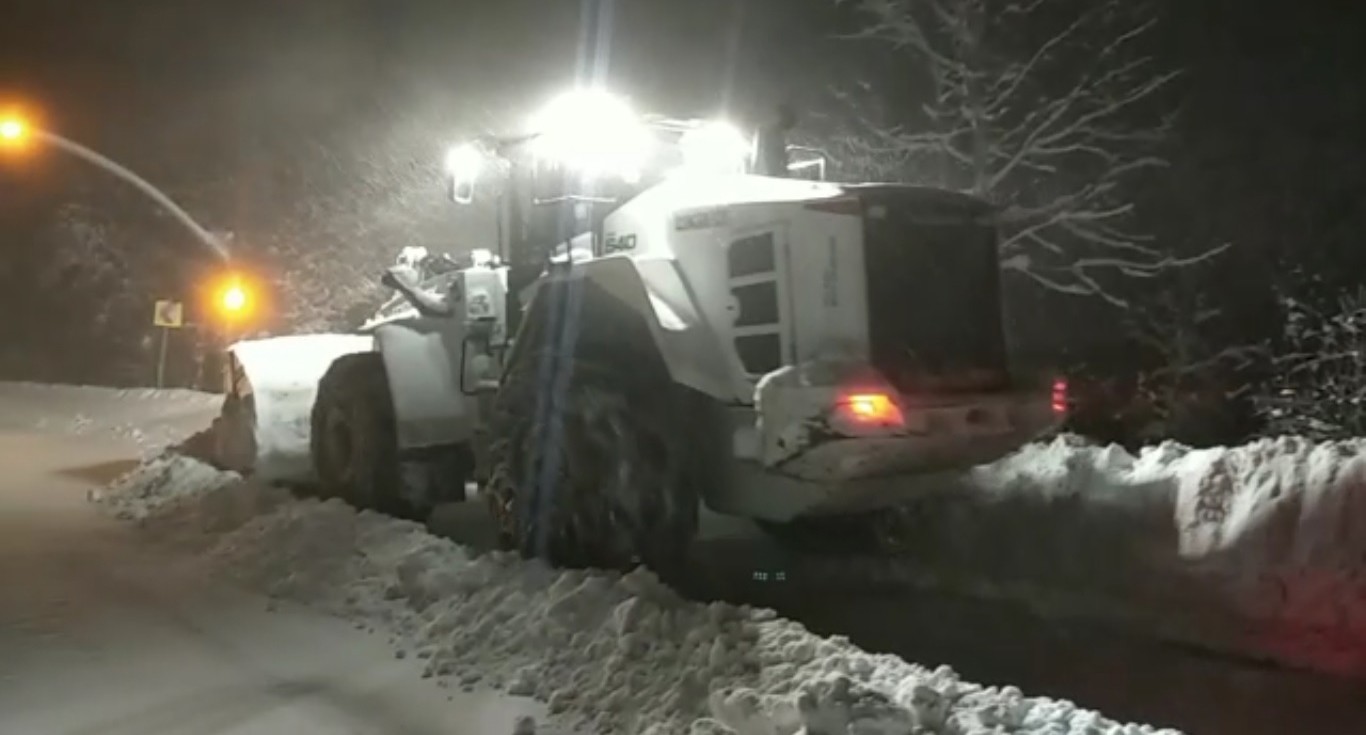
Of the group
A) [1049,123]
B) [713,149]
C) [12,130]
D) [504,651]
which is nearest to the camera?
[504,651]

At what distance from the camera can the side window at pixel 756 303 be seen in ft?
27.9

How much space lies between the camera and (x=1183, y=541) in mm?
10023

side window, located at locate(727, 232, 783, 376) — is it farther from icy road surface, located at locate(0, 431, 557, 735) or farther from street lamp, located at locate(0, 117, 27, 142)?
street lamp, located at locate(0, 117, 27, 142)

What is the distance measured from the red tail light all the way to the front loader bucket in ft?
20.4

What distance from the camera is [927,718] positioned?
18.3 feet

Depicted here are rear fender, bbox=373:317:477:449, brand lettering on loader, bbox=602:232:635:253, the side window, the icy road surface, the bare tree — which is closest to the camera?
the icy road surface

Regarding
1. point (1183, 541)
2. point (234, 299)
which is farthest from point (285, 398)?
point (234, 299)

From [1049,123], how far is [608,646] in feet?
53.0

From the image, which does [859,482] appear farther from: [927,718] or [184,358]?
[184,358]

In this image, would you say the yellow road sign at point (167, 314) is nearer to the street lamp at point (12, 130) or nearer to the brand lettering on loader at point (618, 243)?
the street lamp at point (12, 130)

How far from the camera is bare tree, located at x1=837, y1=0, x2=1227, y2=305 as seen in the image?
2084cm

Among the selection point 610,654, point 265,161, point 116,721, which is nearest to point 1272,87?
point 610,654

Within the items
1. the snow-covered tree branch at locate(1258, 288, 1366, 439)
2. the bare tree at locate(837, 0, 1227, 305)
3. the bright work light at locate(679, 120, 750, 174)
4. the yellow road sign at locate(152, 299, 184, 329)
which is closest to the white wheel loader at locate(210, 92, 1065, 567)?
the bright work light at locate(679, 120, 750, 174)

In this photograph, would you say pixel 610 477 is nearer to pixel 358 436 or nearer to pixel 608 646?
pixel 608 646
